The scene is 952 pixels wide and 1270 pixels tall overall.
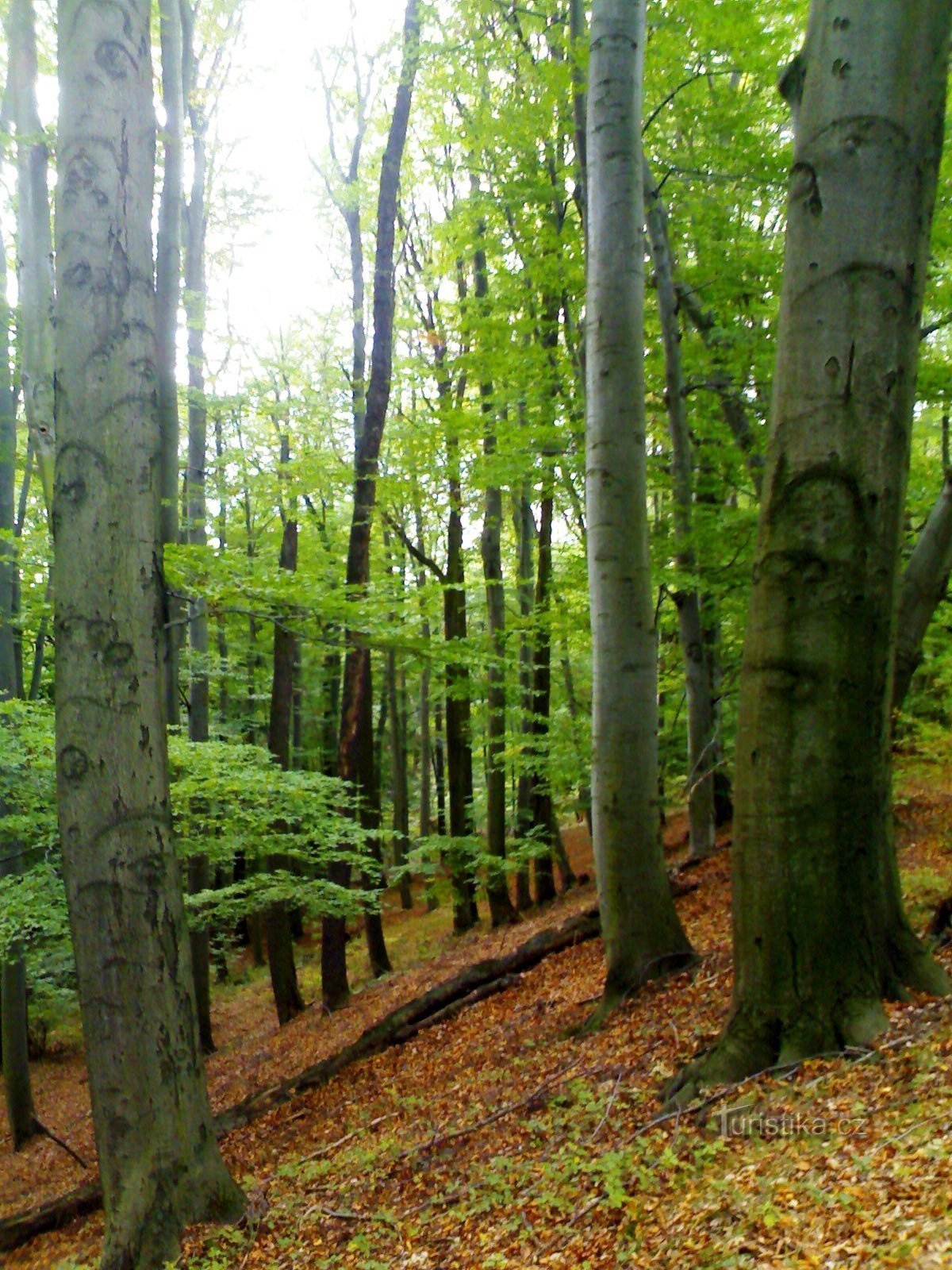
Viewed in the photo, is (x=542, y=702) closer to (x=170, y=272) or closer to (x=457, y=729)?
(x=457, y=729)

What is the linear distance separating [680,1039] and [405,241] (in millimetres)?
14929

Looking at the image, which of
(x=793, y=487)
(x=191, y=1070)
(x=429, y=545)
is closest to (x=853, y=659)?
(x=793, y=487)

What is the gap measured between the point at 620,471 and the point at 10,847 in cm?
807

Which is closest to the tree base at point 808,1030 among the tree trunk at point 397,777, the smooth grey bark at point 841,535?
the smooth grey bark at point 841,535

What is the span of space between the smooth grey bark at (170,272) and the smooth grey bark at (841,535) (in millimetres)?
6385

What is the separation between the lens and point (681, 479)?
8.77 m

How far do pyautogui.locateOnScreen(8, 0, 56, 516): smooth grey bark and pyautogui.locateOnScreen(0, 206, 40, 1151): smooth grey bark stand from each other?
0.27m

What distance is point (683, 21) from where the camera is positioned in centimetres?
795

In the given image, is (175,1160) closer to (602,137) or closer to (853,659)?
(853,659)

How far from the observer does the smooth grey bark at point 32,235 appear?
10172 mm

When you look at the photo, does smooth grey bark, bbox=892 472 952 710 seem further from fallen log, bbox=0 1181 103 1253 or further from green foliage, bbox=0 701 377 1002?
fallen log, bbox=0 1181 103 1253

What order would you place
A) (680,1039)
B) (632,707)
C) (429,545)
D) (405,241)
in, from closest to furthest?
(680,1039)
(632,707)
(405,241)
(429,545)

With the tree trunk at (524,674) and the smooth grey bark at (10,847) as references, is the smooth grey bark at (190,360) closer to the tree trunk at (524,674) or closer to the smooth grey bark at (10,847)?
the smooth grey bark at (10,847)

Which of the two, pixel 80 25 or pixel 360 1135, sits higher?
pixel 80 25
